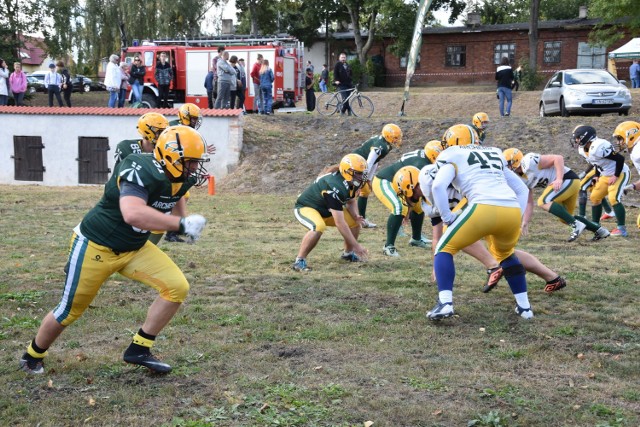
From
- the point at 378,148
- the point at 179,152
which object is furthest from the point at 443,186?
the point at 378,148

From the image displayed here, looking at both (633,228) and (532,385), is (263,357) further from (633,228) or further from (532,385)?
(633,228)

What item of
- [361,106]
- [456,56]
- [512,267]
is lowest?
[512,267]

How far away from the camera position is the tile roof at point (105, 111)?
21.4m

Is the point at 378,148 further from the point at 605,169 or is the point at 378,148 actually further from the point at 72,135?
the point at 72,135

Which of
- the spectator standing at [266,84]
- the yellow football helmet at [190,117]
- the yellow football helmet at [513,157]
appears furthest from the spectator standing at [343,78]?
the yellow football helmet at [513,157]

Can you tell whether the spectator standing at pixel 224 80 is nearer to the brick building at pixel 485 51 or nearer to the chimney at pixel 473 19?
the brick building at pixel 485 51

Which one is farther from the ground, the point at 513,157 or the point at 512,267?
the point at 513,157

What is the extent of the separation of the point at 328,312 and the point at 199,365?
1.93 m

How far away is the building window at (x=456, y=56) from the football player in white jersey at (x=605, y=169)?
38251 mm

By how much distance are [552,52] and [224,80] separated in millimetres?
31631

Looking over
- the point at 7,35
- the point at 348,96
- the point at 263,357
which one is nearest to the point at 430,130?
the point at 348,96

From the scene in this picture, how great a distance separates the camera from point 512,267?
749 centimetres

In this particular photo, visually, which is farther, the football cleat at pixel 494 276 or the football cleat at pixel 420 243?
the football cleat at pixel 420 243

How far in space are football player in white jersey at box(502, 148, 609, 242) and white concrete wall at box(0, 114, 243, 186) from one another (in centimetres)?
1098
